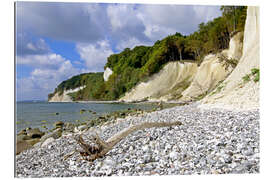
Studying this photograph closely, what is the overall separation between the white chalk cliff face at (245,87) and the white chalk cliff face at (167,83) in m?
Answer: 13.7

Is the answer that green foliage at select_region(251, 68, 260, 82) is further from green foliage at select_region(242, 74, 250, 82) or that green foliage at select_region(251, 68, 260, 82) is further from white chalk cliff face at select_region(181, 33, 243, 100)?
white chalk cliff face at select_region(181, 33, 243, 100)

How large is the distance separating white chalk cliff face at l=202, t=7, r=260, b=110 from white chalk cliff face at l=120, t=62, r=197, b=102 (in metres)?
13.7

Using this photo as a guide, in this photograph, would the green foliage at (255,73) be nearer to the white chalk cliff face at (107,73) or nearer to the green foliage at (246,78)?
the green foliage at (246,78)

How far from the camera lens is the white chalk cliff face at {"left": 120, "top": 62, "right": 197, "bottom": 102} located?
2386 cm

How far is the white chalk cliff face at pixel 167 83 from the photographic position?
23.9 meters

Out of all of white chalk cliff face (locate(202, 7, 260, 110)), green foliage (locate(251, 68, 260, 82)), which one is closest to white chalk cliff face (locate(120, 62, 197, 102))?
white chalk cliff face (locate(202, 7, 260, 110))

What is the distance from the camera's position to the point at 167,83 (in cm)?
2653

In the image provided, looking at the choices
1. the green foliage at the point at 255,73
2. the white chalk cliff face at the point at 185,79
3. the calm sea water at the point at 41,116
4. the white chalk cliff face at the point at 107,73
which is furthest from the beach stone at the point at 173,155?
the white chalk cliff face at the point at 107,73

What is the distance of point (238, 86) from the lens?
696cm

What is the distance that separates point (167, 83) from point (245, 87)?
20.2m
